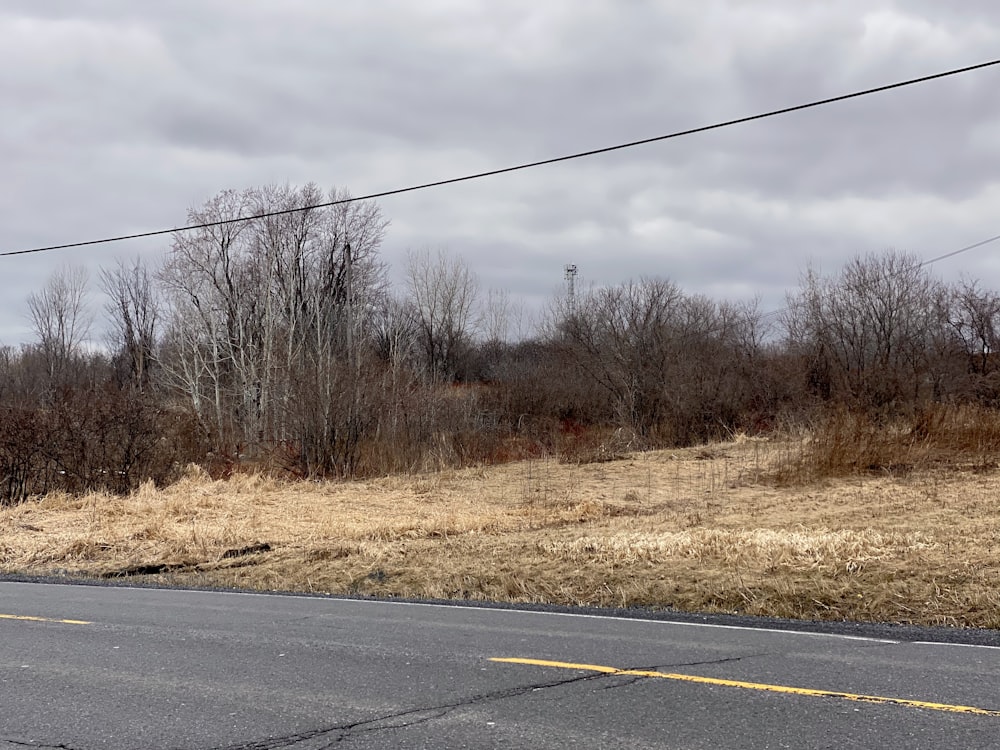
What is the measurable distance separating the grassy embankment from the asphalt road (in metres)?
2.05

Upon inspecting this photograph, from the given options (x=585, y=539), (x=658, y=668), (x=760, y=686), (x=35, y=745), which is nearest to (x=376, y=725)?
(x=35, y=745)

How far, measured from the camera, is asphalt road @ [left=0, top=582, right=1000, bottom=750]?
5332 millimetres

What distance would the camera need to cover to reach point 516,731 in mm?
5387

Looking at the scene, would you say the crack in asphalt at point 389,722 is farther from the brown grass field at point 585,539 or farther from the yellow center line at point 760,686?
the brown grass field at point 585,539

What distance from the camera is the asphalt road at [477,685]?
210 inches

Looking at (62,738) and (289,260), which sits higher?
(289,260)

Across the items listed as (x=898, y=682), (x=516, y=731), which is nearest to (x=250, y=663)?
(x=516, y=731)

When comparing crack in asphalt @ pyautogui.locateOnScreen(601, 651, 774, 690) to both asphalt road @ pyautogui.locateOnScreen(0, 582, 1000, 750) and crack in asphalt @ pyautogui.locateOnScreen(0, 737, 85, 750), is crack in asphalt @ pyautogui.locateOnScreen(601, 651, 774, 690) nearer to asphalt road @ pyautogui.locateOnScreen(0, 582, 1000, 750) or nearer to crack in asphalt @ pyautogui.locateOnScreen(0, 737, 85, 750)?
asphalt road @ pyautogui.locateOnScreen(0, 582, 1000, 750)

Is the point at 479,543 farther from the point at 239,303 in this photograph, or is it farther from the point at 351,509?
the point at 239,303

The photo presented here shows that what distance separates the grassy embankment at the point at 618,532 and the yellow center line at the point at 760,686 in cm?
371

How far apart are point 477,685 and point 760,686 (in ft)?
6.27

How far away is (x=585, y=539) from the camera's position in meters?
14.3

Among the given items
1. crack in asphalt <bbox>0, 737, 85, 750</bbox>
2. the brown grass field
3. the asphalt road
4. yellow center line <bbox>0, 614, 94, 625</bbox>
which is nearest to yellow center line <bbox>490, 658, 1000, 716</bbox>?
the asphalt road

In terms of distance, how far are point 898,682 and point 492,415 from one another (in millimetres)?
37947
